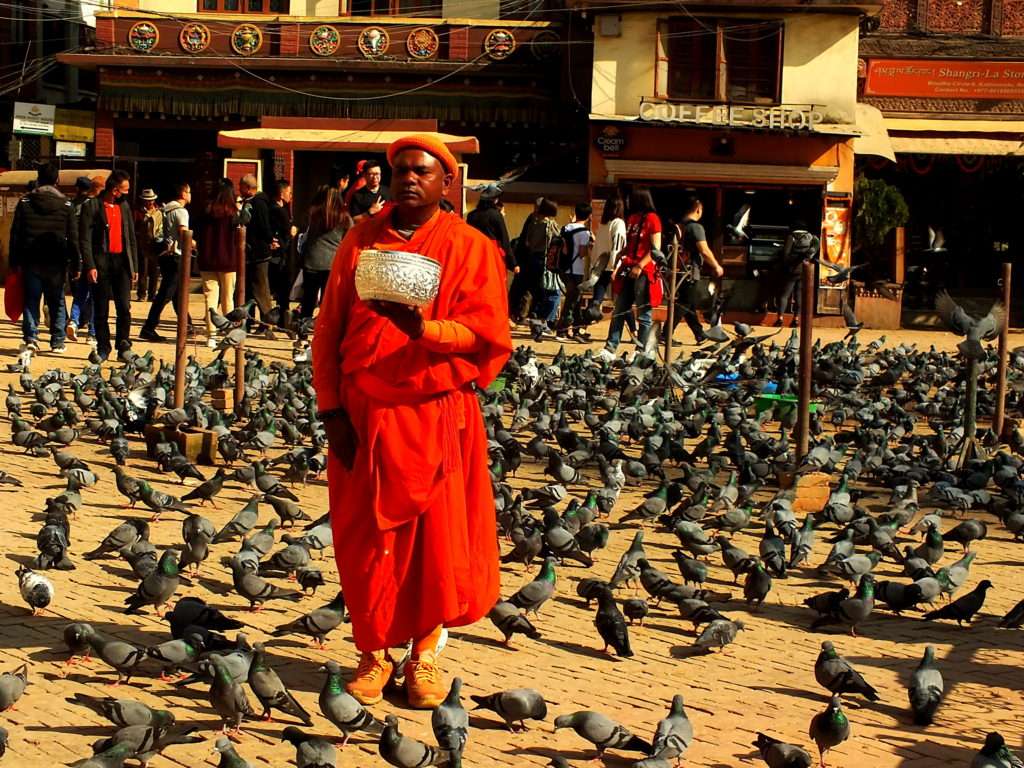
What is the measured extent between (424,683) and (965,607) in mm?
3070

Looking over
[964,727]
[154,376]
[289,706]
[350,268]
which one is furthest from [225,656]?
[154,376]

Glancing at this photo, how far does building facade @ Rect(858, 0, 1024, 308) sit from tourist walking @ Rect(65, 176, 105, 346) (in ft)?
49.7

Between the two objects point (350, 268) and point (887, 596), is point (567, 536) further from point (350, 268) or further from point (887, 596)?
point (350, 268)

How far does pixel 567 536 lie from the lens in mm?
8852

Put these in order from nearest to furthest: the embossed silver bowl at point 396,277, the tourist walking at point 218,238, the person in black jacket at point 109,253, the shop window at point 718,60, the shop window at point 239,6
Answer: the embossed silver bowl at point 396,277, the person in black jacket at point 109,253, the tourist walking at point 218,238, the shop window at point 718,60, the shop window at point 239,6

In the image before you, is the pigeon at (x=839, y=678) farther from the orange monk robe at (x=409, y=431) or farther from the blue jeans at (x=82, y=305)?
the blue jeans at (x=82, y=305)

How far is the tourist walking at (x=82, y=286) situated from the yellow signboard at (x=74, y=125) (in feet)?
38.8

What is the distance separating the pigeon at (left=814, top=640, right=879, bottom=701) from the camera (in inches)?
251

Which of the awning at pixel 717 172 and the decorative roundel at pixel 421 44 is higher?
the decorative roundel at pixel 421 44

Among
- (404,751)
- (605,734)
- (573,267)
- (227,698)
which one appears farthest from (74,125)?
(404,751)

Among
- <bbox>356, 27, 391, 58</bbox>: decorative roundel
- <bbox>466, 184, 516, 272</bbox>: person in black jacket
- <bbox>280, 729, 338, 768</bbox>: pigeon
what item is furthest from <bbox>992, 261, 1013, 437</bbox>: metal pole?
<bbox>356, 27, 391, 58</bbox>: decorative roundel

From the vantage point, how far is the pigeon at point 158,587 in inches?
282

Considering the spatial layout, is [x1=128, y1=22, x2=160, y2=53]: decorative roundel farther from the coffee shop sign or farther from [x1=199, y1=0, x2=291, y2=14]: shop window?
the coffee shop sign

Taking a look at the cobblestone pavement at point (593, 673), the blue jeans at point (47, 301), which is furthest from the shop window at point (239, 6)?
the cobblestone pavement at point (593, 673)
